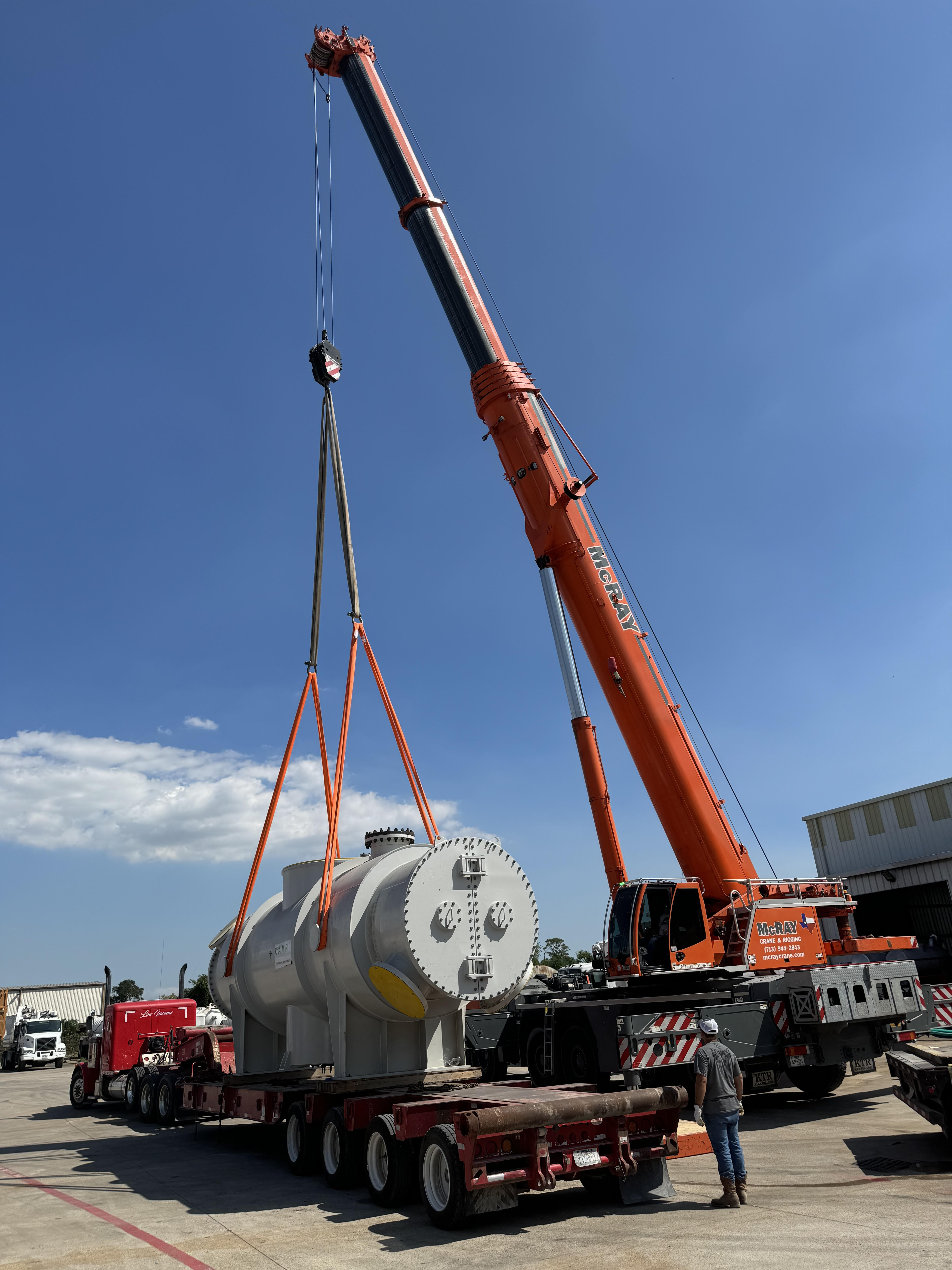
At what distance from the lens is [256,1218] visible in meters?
8.25

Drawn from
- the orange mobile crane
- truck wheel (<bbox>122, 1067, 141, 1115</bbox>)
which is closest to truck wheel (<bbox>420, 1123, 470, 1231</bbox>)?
the orange mobile crane

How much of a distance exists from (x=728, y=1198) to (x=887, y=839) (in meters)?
23.3

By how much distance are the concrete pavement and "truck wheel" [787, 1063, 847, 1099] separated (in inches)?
50.3

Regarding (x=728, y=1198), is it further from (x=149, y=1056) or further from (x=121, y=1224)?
(x=149, y=1056)

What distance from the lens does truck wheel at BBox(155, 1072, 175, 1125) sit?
16578 mm

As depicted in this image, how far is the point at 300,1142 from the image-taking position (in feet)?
33.5

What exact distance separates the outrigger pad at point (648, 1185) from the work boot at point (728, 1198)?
1.92ft

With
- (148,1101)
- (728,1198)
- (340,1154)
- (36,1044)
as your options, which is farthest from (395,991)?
(36,1044)

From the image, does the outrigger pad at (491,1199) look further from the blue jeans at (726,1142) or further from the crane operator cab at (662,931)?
the crane operator cab at (662,931)

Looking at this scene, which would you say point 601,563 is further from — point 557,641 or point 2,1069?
point 2,1069

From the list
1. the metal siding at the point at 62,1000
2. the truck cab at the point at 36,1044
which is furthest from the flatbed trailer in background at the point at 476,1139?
the metal siding at the point at 62,1000

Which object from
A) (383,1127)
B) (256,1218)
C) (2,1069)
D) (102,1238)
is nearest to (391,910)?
(383,1127)

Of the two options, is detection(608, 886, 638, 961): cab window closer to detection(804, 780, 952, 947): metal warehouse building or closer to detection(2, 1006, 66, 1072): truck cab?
detection(804, 780, 952, 947): metal warehouse building

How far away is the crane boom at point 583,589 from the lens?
14.1 m
